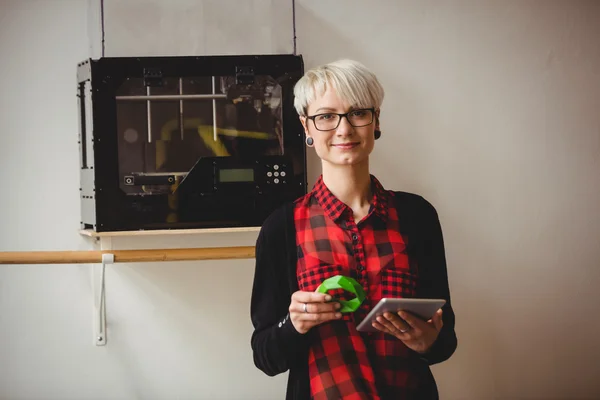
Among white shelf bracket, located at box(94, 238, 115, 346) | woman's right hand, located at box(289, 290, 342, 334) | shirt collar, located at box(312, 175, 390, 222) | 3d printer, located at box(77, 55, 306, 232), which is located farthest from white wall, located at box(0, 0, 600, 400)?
woman's right hand, located at box(289, 290, 342, 334)

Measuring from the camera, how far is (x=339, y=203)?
1069 millimetres

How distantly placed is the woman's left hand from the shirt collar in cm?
20

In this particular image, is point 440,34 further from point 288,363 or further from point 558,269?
point 288,363

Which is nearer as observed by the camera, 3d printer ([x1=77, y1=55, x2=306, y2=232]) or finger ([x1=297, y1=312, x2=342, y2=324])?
finger ([x1=297, y1=312, x2=342, y2=324])

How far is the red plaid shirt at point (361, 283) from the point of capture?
1002mm

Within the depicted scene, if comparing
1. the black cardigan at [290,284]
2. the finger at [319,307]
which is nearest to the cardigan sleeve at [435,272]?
the black cardigan at [290,284]

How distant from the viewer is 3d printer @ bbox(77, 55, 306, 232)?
1.58m

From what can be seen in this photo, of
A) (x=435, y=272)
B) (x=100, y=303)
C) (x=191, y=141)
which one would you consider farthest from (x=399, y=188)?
(x=100, y=303)

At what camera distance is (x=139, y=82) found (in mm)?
1614

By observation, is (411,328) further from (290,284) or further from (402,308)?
(290,284)

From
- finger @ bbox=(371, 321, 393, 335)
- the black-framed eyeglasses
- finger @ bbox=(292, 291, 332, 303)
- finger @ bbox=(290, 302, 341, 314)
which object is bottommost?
finger @ bbox=(371, 321, 393, 335)

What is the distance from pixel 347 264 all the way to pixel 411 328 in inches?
6.0

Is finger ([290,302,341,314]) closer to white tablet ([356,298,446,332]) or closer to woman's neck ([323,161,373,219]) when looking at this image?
white tablet ([356,298,446,332])

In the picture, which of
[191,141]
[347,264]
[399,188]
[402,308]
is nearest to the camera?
[402,308]
